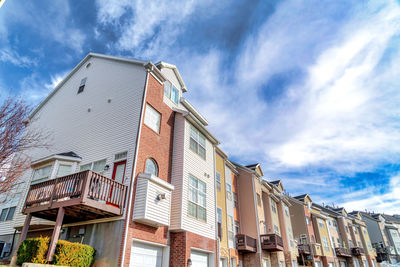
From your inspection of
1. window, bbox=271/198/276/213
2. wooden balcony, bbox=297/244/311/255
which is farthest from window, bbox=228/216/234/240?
wooden balcony, bbox=297/244/311/255

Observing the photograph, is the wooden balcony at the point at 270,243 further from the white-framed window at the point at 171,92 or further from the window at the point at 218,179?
the white-framed window at the point at 171,92

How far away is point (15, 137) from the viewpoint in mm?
11977

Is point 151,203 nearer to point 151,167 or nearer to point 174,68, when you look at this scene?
point 151,167

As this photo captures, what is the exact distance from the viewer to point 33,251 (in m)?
9.00

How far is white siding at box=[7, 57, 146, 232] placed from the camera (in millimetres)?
13406

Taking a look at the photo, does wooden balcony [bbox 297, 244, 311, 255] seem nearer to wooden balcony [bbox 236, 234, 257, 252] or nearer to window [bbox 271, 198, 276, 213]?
window [bbox 271, 198, 276, 213]

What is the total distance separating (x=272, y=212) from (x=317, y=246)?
12.9 m

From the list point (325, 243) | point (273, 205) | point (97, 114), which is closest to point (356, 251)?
point (325, 243)

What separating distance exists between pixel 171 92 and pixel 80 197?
9395 mm

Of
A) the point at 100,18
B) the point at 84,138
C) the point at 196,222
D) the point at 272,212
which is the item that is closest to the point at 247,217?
the point at 272,212

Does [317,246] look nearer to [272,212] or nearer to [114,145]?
[272,212]

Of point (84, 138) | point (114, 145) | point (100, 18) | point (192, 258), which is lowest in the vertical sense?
point (192, 258)

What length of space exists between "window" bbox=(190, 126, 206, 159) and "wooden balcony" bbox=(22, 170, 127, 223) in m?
6.15

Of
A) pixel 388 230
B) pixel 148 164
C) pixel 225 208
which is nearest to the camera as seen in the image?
pixel 148 164
